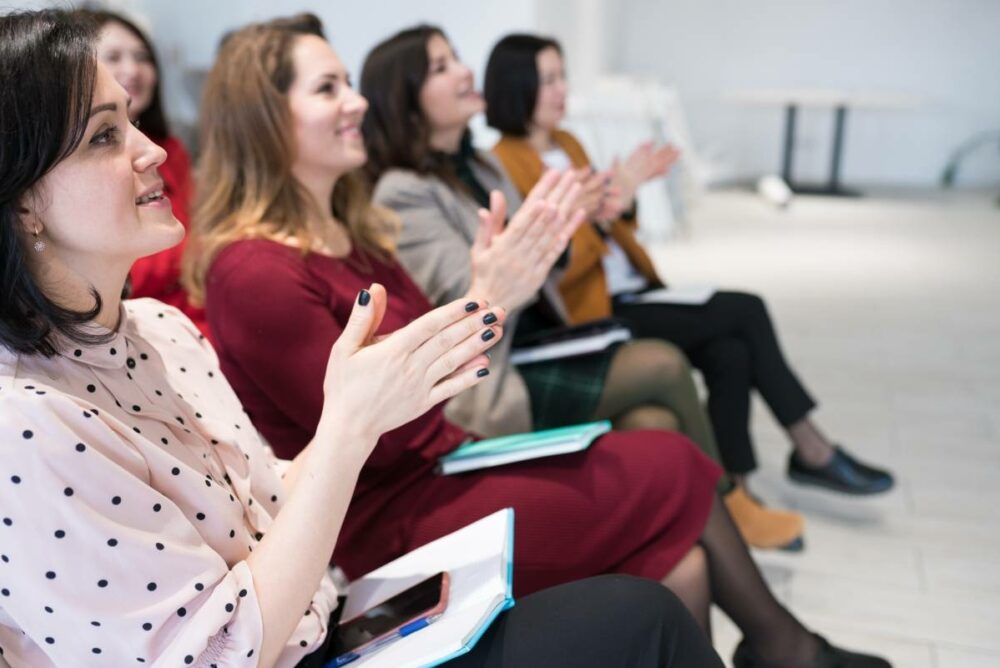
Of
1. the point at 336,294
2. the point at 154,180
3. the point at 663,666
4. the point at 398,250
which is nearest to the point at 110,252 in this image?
the point at 154,180

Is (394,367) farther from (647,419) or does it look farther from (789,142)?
(789,142)

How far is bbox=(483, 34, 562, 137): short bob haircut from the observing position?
8.91 ft

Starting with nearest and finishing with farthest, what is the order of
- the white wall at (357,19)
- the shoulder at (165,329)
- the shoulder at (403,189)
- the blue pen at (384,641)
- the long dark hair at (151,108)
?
1. the blue pen at (384,641)
2. the shoulder at (165,329)
3. the shoulder at (403,189)
4. the long dark hair at (151,108)
5. the white wall at (357,19)

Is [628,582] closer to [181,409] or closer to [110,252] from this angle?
[181,409]

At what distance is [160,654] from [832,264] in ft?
15.5

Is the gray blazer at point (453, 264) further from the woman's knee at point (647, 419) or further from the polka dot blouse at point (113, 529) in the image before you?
the polka dot blouse at point (113, 529)

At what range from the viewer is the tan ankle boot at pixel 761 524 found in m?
2.10

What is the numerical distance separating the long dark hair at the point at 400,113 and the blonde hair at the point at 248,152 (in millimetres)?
511

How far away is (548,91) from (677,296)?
2.49ft

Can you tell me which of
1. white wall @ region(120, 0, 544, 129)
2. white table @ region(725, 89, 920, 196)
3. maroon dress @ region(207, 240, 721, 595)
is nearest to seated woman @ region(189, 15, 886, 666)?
maroon dress @ region(207, 240, 721, 595)

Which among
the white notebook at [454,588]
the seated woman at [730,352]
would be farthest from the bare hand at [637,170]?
the white notebook at [454,588]

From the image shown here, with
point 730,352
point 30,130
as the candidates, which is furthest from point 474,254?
point 730,352

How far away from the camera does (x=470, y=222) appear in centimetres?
213

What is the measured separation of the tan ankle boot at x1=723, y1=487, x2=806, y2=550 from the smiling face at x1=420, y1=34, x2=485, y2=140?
110 centimetres
